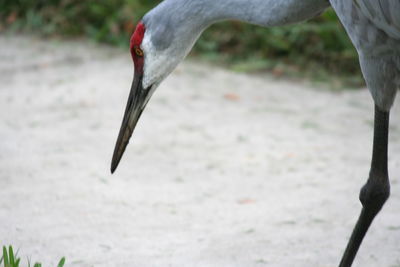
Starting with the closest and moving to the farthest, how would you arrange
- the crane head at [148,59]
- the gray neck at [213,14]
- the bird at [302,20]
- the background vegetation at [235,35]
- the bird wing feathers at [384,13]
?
the bird wing feathers at [384,13] < the bird at [302,20] < the gray neck at [213,14] < the crane head at [148,59] < the background vegetation at [235,35]

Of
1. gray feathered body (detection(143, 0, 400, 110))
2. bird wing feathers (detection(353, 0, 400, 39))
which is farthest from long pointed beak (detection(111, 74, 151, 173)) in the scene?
bird wing feathers (detection(353, 0, 400, 39))

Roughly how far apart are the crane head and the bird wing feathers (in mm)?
1025

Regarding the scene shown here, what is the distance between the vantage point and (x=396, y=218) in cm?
445

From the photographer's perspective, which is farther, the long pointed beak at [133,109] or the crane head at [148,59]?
the long pointed beak at [133,109]

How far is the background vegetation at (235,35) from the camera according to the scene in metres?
7.53

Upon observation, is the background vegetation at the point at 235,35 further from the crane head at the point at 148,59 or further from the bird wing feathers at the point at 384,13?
the bird wing feathers at the point at 384,13

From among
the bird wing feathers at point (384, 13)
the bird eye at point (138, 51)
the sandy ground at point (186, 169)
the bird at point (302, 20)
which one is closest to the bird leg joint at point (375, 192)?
the bird at point (302, 20)

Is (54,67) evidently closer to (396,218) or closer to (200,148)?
(200,148)

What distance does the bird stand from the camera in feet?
10.9

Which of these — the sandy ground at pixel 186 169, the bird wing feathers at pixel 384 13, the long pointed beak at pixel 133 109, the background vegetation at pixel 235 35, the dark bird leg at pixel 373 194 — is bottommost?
the background vegetation at pixel 235 35

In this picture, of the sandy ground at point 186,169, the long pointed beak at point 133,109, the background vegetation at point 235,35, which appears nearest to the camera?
the long pointed beak at point 133,109

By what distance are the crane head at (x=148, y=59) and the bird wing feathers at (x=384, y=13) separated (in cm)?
103

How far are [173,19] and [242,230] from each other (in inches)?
52.5

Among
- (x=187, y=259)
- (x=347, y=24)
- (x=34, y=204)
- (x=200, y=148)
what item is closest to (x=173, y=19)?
(x=347, y=24)
